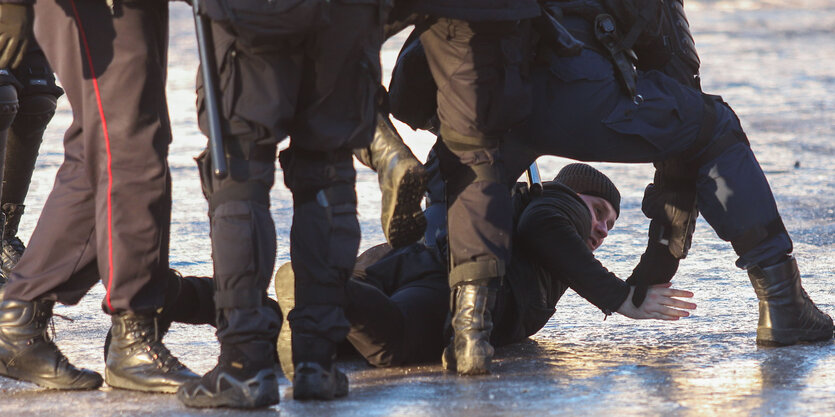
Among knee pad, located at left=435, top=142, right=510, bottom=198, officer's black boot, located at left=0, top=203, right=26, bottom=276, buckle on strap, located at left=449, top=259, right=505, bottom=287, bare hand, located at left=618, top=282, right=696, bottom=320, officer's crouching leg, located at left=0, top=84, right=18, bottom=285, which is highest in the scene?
officer's crouching leg, located at left=0, top=84, right=18, bottom=285

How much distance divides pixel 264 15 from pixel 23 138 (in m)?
2.19

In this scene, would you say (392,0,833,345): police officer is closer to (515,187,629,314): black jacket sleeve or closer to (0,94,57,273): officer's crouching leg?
(515,187,629,314): black jacket sleeve

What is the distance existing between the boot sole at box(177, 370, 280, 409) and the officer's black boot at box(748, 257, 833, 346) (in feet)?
5.26

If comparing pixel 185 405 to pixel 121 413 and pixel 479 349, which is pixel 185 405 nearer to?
pixel 121 413

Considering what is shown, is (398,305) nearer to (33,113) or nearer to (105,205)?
(105,205)

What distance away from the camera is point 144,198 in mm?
3658

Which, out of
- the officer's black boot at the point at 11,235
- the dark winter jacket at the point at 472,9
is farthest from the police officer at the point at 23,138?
the dark winter jacket at the point at 472,9

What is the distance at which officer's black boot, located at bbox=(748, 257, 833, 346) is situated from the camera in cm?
423

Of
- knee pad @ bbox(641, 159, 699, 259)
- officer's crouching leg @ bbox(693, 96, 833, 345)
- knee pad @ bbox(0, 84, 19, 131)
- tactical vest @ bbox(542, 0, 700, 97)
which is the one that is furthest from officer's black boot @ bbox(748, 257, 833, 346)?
knee pad @ bbox(0, 84, 19, 131)

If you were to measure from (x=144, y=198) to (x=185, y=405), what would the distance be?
0.55 meters

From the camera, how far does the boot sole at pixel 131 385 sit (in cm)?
373

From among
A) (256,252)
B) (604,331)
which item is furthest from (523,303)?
(256,252)

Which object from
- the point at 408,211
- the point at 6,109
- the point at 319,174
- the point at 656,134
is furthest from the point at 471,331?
the point at 6,109

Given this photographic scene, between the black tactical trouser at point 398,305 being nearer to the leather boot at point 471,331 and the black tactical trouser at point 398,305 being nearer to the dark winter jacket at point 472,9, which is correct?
the leather boot at point 471,331
